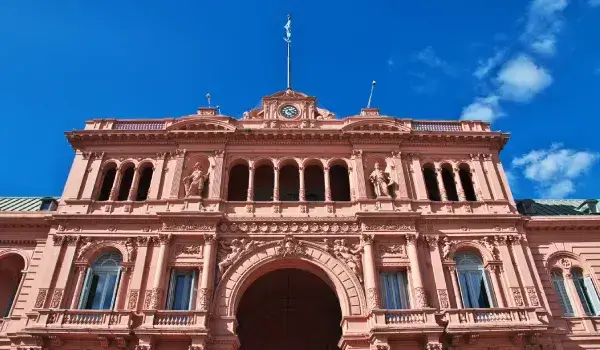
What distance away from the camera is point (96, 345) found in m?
23.3

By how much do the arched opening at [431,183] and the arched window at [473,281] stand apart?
4565mm

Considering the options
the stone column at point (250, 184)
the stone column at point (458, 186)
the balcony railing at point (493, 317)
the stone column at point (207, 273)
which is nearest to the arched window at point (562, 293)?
the balcony railing at point (493, 317)

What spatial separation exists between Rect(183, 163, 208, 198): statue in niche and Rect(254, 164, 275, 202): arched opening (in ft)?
11.9

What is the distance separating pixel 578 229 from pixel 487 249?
6.64 meters

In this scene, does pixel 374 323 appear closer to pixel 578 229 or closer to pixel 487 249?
pixel 487 249

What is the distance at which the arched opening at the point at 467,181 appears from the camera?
30969 millimetres

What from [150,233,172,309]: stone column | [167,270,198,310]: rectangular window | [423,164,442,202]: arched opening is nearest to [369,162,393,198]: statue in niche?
[423,164,442,202]: arched opening

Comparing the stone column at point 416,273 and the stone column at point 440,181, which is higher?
the stone column at point 440,181

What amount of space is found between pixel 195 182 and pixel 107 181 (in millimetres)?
6378

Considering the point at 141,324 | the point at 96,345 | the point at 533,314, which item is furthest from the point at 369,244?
the point at 96,345

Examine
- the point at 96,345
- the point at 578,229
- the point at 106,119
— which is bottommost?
the point at 96,345

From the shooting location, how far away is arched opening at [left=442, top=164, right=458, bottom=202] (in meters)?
31.4

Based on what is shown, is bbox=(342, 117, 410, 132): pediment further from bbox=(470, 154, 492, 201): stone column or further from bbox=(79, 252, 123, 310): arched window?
bbox=(79, 252, 123, 310): arched window

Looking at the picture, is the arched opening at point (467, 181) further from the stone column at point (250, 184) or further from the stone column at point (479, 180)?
the stone column at point (250, 184)
